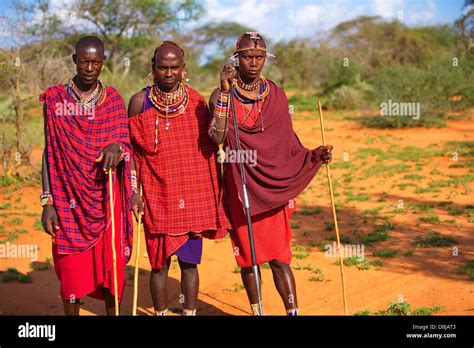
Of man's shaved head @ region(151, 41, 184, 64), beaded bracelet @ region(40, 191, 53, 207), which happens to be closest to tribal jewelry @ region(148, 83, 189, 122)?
man's shaved head @ region(151, 41, 184, 64)

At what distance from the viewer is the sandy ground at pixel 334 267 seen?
5.23m

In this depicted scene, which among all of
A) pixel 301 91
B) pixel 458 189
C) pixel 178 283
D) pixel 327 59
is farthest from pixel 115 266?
pixel 301 91

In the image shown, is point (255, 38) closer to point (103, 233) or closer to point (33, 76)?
point (103, 233)

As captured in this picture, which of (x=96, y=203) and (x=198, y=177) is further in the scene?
(x=198, y=177)

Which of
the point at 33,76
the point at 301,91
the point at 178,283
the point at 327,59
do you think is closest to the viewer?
the point at 178,283

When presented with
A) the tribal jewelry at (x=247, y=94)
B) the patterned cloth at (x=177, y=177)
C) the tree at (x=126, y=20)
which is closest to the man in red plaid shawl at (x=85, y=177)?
the patterned cloth at (x=177, y=177)

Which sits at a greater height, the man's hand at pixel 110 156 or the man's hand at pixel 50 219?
the man's hand at pixel 110 156

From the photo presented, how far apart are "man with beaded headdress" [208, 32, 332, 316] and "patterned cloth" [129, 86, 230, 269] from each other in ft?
0.45

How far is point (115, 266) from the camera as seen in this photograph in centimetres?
389

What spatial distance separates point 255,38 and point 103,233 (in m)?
1.57

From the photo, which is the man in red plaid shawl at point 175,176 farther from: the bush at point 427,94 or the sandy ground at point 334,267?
the bush at point 427,94

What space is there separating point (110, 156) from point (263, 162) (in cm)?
102

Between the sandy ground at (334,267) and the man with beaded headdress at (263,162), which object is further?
the sandy ground at (334,267)

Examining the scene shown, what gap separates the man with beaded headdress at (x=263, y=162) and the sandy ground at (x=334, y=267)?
2.97 feet
